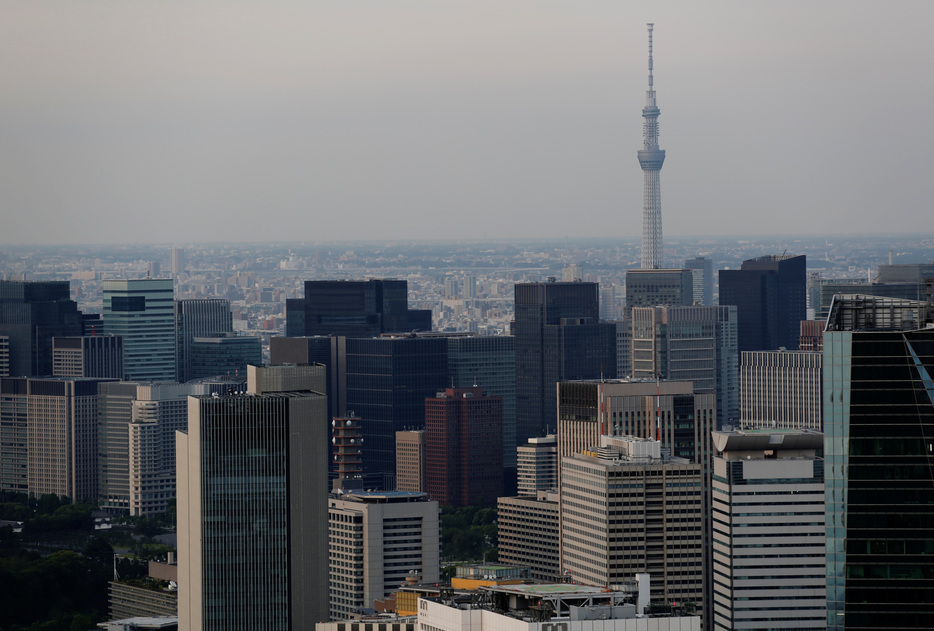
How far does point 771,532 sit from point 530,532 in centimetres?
2484

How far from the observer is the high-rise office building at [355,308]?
143625 millimetres

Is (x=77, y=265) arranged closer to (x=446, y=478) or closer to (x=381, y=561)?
(x=446, y=478)

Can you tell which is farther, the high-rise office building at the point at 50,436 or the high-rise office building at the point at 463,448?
the high-rise office building at the point at 50,436

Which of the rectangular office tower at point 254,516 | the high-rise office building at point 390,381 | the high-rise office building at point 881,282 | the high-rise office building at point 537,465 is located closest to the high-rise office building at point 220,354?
the high-rise office building at point 390,381

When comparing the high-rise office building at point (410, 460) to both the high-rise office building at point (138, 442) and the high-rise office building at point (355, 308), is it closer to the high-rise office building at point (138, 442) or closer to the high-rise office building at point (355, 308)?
the high-rise office building at point (138, 442)

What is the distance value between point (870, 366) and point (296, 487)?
16738mm

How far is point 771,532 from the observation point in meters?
53.9

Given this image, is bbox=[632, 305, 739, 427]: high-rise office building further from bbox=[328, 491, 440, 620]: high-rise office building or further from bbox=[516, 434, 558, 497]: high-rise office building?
bbox=[328, 491, 440, 620]: high-rise office building

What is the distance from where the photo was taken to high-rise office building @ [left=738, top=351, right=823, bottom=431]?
344 feet

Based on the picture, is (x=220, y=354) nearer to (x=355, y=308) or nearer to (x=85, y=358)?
(x=85, y=358)

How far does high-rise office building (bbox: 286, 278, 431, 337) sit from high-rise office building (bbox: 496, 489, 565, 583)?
201 feet

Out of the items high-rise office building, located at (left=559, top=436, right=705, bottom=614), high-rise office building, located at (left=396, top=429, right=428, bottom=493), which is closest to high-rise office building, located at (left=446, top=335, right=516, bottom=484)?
high-rise office building, located at (left=396, top=429, right=428, bottom=493)

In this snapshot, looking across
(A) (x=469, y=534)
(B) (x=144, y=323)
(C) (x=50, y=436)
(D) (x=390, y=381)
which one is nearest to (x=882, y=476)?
(A) (x=469, y=534)

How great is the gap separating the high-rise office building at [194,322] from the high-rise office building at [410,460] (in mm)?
22124
